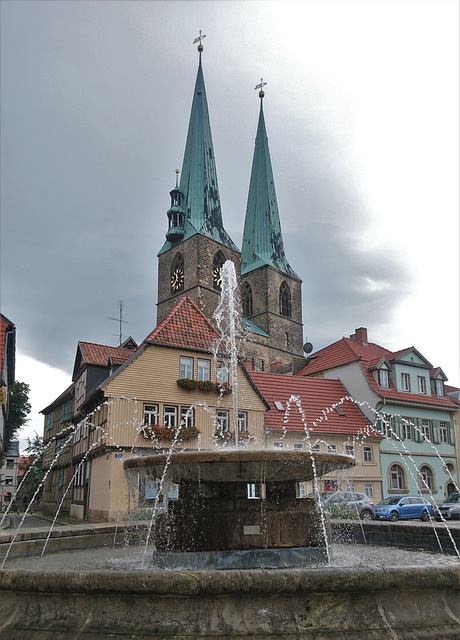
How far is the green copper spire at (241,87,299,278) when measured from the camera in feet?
262

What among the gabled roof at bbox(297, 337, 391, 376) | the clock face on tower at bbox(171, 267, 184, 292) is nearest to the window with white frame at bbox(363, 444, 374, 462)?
the gabled roof at bbox(297, 337, 391, 376)

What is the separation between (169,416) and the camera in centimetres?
2695

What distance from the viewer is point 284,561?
708 centimetres

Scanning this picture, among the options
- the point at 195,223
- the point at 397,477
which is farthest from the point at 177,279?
the point at 397,477

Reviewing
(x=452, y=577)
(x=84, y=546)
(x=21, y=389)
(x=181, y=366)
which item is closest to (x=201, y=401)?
(x=181, y=366)

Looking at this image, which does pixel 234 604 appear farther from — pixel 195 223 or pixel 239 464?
pixel 195 223

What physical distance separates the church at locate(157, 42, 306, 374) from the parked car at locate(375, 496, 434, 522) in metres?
41.7

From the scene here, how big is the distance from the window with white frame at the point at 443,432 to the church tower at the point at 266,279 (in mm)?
32040

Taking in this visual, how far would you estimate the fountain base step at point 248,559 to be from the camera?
701cm

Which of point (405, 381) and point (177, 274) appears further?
point (177, 274)

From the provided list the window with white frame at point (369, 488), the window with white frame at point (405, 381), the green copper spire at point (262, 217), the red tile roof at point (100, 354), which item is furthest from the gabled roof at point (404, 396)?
the green copper spire at point (262, 217)

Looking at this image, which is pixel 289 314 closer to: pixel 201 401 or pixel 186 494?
pixel 201 401

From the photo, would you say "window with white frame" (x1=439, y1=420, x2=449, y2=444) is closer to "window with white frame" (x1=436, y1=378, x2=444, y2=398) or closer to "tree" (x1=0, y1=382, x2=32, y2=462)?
"window with white frame" (x1=436, y1=378, x2=444, y2=398)

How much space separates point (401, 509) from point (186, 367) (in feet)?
37.6
